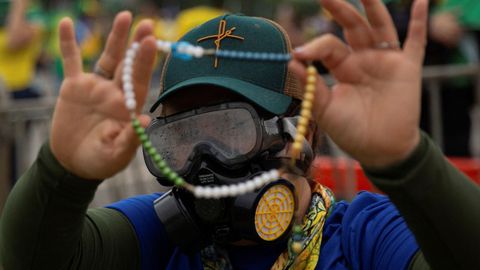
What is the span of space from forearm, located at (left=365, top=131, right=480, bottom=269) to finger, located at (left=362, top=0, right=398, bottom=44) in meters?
0.26

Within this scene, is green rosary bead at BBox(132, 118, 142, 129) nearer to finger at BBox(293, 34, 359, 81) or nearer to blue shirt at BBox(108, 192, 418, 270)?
finger at BBox(293, 34, 359, 81)

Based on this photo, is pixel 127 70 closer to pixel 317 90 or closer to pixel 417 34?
pixel 317 90

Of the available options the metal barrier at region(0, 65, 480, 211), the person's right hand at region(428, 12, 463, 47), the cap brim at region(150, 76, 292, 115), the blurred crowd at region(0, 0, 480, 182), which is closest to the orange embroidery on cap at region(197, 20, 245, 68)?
the cap brim at region(150, 76, 292, 115)

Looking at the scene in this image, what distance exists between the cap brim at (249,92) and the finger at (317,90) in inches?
19.4

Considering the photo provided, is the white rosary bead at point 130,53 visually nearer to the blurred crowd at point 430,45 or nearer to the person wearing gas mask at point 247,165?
the person wearing gas mask at point 247,165

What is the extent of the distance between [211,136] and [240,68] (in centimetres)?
24

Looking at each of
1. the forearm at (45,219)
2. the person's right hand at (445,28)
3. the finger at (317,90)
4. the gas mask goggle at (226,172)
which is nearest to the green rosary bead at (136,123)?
the forearm at (45,219)

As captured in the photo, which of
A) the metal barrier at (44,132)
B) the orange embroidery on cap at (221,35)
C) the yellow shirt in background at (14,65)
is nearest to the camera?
the orange embroidery on cap at (221,35)

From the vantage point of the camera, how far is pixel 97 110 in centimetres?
206

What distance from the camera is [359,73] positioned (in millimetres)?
1988

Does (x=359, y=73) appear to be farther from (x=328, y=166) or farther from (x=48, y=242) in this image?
(x=328, y=166)

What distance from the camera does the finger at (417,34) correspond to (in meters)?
1.93

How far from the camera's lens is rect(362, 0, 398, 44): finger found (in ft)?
6.48

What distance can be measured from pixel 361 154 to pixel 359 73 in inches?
7.5
